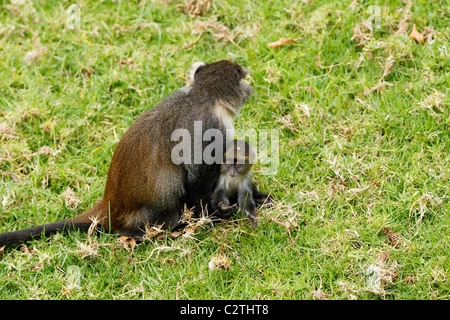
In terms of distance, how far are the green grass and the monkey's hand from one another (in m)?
0.17

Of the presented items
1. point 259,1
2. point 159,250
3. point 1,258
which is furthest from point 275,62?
point 1,258

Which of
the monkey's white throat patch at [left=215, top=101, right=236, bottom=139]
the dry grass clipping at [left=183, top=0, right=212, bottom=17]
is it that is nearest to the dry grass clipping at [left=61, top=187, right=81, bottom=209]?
the monkey's white throat patch at [left=215, top=101, right=236, bottom=139]

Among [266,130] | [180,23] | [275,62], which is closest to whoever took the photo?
[266,130]

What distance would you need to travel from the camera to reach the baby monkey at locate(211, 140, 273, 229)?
15.7 ft

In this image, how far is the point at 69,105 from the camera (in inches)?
241

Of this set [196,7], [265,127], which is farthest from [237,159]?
[196,7]

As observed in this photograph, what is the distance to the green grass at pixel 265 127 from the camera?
4.33 meters

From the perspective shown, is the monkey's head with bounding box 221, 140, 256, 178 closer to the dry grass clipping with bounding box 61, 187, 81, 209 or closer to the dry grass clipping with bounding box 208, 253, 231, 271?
the dry grass clipping with bounding box 208, 253, 231, 271

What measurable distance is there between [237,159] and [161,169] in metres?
0.63

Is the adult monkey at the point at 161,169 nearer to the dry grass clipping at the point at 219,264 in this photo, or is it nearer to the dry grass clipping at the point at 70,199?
the dry grass clipping at the point at 70,199

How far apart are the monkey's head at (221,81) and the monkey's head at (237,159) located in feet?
1.35

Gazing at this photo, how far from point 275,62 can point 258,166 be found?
1374 millimetres

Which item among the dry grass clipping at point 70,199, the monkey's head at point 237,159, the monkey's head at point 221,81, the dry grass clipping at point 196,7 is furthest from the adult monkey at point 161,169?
the dry grass clipping at point 196,7

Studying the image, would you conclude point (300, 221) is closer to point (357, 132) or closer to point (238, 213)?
point (238, 213)
